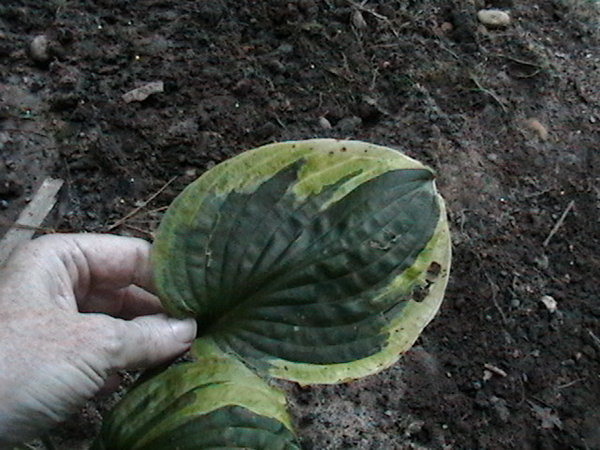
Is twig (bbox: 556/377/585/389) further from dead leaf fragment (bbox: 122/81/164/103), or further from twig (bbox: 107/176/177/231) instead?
dead leaf fragment (bbox: 122/81/164/103)

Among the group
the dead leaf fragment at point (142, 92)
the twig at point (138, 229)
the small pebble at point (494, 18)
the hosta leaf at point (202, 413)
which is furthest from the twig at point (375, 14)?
the hosta leaf at point (202, 413)

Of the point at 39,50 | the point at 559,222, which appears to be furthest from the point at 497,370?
the point at 39,50

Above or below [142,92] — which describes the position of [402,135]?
below

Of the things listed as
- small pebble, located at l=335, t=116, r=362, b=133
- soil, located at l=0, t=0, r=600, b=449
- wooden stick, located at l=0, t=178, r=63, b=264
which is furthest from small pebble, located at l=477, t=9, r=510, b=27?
wooden stick, located at l=0, t=178, r=63, b=264

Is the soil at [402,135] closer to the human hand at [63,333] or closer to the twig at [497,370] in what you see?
the twig at [497,370]

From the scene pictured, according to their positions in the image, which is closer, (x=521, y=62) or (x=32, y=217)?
(x=32, y=217)

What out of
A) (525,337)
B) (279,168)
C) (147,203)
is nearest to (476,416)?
(525,337)

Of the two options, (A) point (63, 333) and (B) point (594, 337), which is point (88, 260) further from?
(B) point (594, 337)
